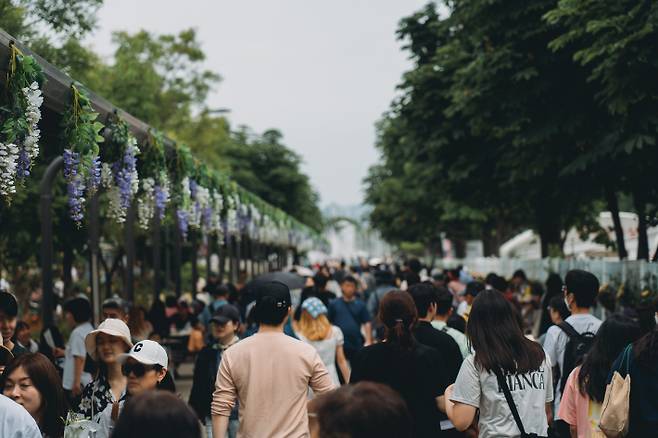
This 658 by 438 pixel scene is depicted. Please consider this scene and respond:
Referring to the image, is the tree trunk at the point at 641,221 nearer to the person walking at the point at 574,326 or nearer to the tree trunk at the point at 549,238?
Result: the tree trunk at the point at 549,238

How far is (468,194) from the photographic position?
25500 mm

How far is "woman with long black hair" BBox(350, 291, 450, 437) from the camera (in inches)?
229

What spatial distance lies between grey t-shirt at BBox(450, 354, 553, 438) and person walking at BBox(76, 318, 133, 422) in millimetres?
1794

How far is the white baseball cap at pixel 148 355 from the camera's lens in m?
4.81

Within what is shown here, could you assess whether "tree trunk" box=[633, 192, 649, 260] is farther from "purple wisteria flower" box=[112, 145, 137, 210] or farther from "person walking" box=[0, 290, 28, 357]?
"person walking" box=[0, 290, 28, 357]

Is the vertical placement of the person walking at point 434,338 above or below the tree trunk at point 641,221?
below

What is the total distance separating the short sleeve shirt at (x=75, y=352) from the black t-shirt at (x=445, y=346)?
3.53m

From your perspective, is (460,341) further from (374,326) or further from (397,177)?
(397,177)

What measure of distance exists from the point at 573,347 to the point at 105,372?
332 centimetres

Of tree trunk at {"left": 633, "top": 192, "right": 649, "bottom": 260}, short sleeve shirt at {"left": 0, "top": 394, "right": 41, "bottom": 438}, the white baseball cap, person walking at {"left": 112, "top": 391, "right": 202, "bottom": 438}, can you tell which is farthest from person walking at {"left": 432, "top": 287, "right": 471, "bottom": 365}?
tree trunk at {"left": 633, "top": 192, "right": 649, "bottom": 260}

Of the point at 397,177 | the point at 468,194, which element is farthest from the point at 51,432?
the point at 397,177

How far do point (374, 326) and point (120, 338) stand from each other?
10.9 metres

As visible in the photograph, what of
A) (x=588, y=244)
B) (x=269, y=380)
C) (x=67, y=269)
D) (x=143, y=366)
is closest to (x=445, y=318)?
(x=269, y=380)

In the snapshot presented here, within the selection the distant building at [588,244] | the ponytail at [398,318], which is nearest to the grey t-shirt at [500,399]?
the ponytail at [398,318]
